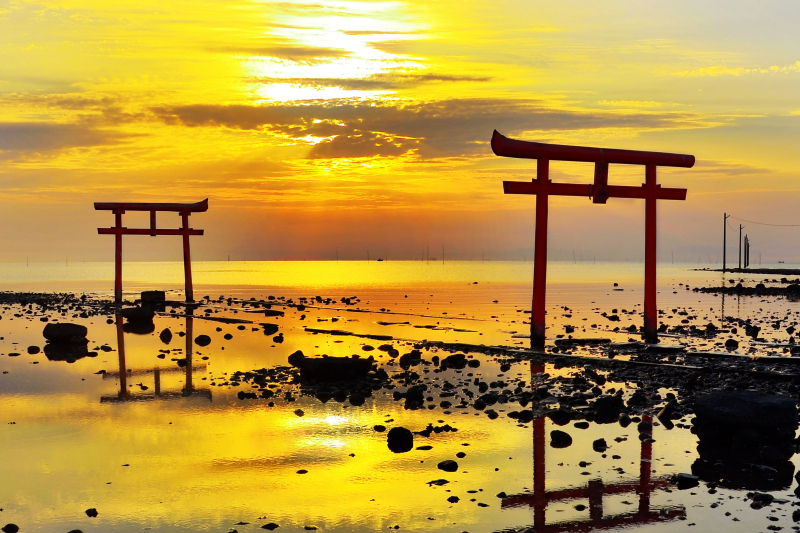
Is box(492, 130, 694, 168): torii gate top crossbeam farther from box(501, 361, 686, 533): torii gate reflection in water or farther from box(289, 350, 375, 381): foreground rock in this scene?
box(501, 361, 686, 533): torii gate reflection in water

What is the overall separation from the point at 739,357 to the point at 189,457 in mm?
13056

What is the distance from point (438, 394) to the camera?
13.5m

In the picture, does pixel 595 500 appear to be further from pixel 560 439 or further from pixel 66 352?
pixel 66 352

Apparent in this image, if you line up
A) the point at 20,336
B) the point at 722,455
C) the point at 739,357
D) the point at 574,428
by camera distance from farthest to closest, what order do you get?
the point at 20,336, the point at 739,357, the point at 574,428, the point at 722,455

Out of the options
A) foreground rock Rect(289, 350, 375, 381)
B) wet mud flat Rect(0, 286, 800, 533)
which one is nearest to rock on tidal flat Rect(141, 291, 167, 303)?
wet mud flat Rect(0, 286, 800, 533)

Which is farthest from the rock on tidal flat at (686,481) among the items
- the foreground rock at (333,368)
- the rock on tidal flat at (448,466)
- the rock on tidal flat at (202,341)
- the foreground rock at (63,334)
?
the foreground rock at (63,334)

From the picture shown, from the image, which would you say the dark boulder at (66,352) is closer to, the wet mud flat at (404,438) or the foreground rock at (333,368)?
the wet mud flat at (404,438)

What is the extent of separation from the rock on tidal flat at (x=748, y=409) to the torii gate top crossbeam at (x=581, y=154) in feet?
31.9

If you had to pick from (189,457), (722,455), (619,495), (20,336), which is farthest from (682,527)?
(20,336)

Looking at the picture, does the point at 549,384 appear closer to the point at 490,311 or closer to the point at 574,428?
the point at 574,428

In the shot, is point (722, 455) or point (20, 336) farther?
point (20, 336)

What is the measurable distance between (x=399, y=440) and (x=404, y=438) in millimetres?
72

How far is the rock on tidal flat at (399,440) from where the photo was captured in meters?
9.74

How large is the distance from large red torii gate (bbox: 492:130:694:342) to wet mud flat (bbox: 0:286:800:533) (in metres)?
1.67
